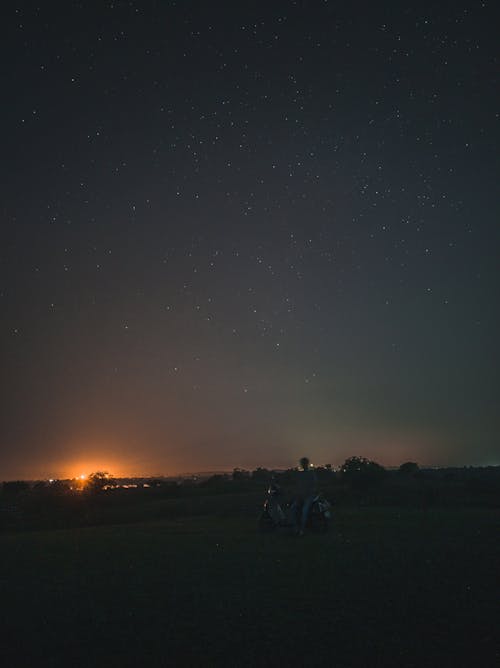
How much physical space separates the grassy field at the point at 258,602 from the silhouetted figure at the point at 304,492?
2.15 ft

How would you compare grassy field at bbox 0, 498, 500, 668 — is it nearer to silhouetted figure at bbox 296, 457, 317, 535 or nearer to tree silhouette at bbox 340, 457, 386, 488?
silhouetted figure at bbox 296, 457, 317, 535

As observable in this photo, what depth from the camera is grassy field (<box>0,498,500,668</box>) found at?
20.1 ft

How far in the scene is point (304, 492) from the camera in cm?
1588

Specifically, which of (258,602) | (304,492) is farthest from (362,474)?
(258,602)

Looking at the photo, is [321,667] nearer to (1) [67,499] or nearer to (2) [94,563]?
(2) [94,563]

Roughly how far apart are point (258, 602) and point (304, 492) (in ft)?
25.6


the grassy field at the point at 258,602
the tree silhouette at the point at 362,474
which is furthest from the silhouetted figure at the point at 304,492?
the tree silhouette at the point at 362,474

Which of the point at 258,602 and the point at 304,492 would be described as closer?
the point at 258,602

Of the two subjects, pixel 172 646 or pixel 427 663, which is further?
pixel 172 646

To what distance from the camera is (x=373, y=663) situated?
18.7ft

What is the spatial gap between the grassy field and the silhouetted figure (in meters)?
0.65

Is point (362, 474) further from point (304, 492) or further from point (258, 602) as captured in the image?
point (258, 602)

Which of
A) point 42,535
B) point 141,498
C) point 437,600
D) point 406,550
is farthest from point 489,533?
point 141,498

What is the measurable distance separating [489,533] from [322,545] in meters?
5.04
